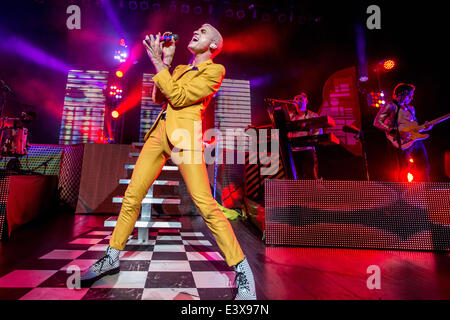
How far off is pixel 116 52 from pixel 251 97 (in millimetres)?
3955

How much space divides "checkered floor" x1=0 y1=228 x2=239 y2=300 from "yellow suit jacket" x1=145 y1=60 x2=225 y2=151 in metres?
0.81

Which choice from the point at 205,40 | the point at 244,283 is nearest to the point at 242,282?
the point at 244,283

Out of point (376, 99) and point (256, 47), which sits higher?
point (256, 47)

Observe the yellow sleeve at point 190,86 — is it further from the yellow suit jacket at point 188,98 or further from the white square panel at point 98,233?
the white square panel at point 98,233

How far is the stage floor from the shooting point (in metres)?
1.18

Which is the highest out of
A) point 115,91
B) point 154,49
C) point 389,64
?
point 389,64

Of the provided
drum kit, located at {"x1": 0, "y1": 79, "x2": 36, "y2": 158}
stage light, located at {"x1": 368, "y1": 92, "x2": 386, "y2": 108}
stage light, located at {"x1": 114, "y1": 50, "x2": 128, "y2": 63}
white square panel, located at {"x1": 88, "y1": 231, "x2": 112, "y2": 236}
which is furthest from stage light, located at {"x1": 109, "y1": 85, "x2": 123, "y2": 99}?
stage light, located at {"x1": 368, "y1": 92, "x2": 386, "y2": 108}

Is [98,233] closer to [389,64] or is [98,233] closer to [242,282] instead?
[242,282]

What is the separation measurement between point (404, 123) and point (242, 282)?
401cm

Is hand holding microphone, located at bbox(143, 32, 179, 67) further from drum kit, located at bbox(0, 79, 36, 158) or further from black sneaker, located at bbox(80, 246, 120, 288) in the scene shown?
drum kit, located at bbox(0, 79, 36, 158)

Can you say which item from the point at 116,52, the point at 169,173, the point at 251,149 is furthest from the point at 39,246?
the point at 116,52

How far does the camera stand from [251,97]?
6566 mm

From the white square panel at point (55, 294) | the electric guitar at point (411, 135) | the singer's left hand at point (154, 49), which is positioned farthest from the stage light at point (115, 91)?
the electric guitar at point (411, 135)

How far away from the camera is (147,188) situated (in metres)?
1.46
